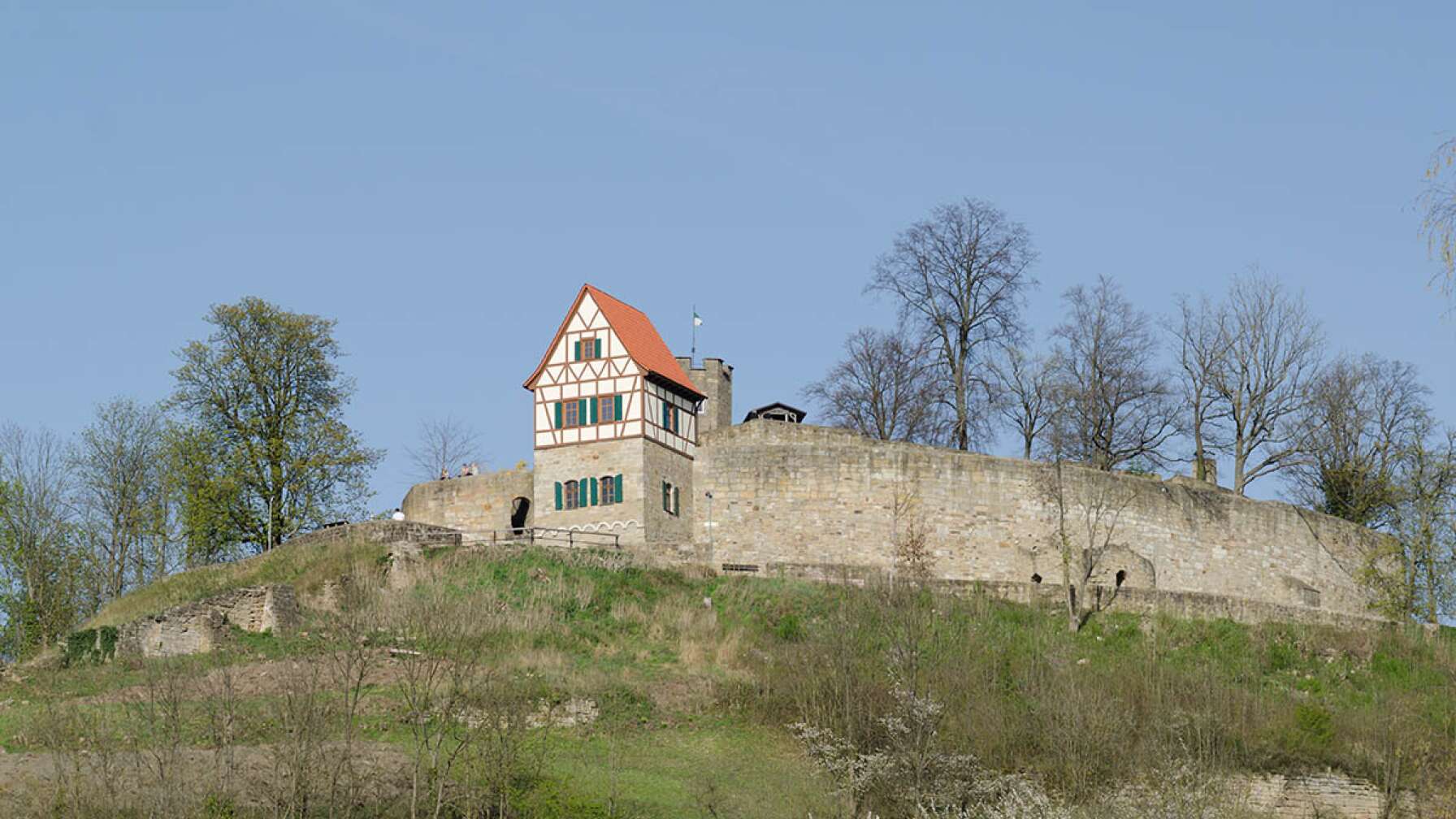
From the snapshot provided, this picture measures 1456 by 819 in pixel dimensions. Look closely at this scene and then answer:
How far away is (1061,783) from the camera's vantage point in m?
36.6

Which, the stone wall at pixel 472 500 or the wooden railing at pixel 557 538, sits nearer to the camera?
the wooden railing at pixel 557 538

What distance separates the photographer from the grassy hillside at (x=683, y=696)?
3306 cm

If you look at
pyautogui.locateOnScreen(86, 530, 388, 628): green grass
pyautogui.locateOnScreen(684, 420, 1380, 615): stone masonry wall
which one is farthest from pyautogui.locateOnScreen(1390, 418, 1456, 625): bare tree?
pyautogui.locateOnScreen(86, 530, 388, 628): green grass

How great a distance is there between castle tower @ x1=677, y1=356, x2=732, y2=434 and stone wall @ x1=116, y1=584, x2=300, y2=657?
14464 mm

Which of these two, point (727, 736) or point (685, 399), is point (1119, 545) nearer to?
point (685, 399)

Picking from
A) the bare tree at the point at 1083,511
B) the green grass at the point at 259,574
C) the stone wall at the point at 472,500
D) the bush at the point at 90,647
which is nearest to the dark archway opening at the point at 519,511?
the stone wall at the point at 472,500

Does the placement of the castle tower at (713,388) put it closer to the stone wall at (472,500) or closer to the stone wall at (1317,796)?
the stone wall at (472,500)

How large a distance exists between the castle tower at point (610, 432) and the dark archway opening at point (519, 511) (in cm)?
116

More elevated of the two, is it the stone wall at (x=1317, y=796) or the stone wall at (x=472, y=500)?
the stone wall at (x=472, y=500)

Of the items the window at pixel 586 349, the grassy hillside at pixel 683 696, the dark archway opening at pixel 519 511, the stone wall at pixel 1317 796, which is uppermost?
the window at pixel 586 349

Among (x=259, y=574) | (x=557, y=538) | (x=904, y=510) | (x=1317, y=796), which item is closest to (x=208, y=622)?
(x=259, y=574)

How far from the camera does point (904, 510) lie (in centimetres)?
5009

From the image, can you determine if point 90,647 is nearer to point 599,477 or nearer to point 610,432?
point 599,477

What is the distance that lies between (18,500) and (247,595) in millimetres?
13880
